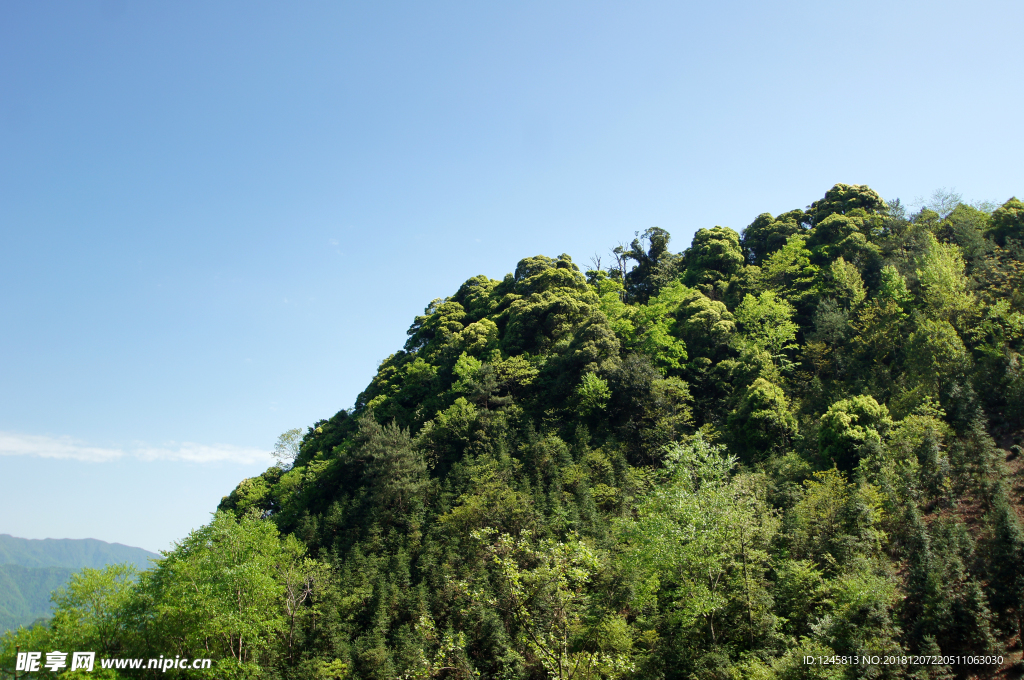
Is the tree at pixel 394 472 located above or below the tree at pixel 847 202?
below

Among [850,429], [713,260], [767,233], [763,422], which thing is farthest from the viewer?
[767,233]

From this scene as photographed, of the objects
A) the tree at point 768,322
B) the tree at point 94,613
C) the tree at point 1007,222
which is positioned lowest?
the tree at point 94,613

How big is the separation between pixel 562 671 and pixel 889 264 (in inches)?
1487

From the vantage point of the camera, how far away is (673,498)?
66.6 ft

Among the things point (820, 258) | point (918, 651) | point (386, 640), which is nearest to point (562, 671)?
point (918, 651)

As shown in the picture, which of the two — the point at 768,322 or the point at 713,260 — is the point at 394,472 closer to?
the point at 768,322

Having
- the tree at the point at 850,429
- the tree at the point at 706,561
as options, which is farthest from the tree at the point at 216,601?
the tree at the point at 850,429

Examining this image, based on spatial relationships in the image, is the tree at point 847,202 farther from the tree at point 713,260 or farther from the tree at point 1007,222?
the tree at point 1007,222

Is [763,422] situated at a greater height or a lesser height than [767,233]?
lesser

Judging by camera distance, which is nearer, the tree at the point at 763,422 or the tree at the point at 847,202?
the tree at the point at 763,422

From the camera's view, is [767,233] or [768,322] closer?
[768,322]

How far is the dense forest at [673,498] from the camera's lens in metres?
17.2

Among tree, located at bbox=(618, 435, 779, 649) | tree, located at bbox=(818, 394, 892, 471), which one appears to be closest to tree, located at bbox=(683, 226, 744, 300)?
tree, located at bbox=(818, 394, 892, 471)

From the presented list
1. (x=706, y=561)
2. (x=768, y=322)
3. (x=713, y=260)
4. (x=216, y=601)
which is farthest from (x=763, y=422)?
(x=216, y=601)
